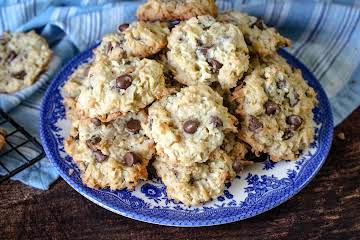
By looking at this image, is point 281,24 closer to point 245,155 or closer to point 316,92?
point 316,92

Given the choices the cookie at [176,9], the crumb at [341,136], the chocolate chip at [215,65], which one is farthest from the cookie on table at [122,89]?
the crumb at [341,136]

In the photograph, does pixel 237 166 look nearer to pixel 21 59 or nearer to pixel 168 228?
pixel 168 228

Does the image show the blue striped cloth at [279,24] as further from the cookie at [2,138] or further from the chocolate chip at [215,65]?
the chocolate chip at [215,65]


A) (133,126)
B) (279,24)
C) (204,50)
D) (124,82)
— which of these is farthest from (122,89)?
(279,24)

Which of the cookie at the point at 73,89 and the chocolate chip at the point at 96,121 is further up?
the chocolate chip at the point at 96,121

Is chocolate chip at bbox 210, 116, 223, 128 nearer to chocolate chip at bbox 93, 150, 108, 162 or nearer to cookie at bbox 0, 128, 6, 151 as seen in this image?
chocolate chip at bbox 93, 150, 108, 162

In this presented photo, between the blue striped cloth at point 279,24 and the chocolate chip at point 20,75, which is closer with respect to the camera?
the chocolate chip at point 20,75
